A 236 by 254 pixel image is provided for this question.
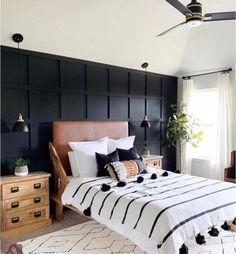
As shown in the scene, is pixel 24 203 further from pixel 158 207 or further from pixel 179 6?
pixel 179 6

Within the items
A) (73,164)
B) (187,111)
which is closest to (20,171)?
(73,164)

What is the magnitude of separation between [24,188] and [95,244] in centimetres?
117

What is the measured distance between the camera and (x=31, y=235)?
3.30 m

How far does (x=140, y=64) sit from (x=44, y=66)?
6.74ft

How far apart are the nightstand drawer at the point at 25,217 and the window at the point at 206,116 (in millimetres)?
3694

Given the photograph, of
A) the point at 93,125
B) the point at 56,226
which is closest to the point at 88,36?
the point at 93,125

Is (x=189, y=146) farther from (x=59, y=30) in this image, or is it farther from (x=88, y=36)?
(x=59, y=30)

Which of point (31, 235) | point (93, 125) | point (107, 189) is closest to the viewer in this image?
point (107, 189)

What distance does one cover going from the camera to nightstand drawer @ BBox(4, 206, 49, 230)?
10.5 ft

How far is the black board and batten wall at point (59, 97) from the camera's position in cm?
360

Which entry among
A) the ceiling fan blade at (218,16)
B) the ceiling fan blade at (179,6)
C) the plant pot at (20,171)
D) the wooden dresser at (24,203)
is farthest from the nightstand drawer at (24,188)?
the ceiling fan blade at (218,16)

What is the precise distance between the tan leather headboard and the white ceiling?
116 cm

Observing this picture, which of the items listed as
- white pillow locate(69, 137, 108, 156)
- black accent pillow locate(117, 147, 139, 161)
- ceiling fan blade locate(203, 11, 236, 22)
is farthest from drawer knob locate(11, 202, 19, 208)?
ceiling fan blade locate(203, 11, 236, 22)

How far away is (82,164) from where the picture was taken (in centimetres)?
368
